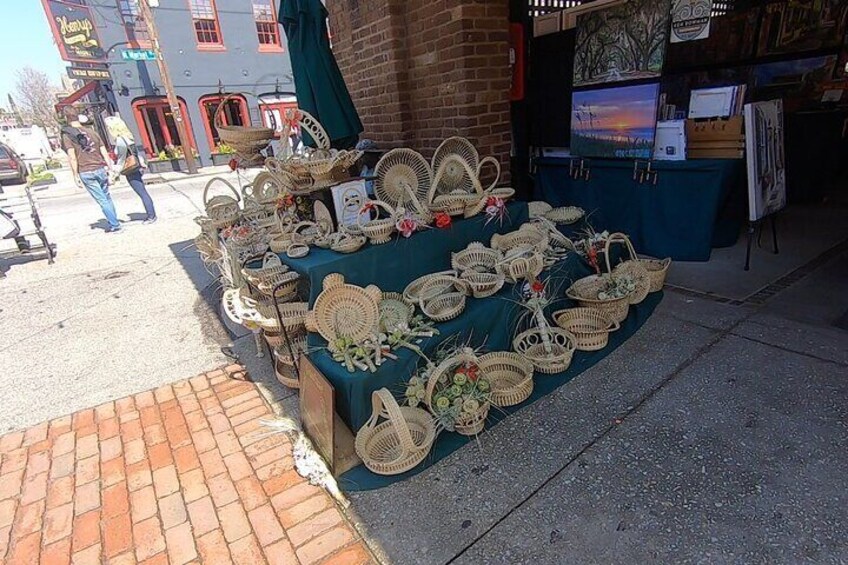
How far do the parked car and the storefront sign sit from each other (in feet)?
12.5

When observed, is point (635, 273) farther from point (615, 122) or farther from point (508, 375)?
→ point (615, 122)

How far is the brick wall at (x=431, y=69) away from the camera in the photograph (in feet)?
11.3

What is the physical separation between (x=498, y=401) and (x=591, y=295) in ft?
3.85

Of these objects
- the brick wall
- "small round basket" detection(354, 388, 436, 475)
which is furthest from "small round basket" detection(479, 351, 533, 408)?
the brick wall

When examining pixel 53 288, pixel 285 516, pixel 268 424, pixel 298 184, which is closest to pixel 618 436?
pixel 285 516

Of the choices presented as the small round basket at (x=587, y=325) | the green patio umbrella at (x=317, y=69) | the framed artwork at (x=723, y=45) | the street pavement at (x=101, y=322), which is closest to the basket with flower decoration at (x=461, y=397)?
the small round basket at (x=587, y=325)

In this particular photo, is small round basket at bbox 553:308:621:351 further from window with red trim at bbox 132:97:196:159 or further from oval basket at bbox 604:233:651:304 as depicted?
window with red trim at bbox 132:97:196:159

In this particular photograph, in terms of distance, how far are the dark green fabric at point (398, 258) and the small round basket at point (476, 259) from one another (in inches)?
5.4

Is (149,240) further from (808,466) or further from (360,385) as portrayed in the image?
(808,466)

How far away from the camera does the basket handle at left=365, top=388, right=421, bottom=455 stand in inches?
75.0

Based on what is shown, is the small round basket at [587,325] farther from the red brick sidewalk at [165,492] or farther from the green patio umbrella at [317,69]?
the green patio umbrella at [317,69]

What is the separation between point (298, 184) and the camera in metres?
3.32

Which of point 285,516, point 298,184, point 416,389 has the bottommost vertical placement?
point 285,516

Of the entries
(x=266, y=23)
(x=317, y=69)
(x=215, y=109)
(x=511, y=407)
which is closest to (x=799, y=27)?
(x=317, y=69)
